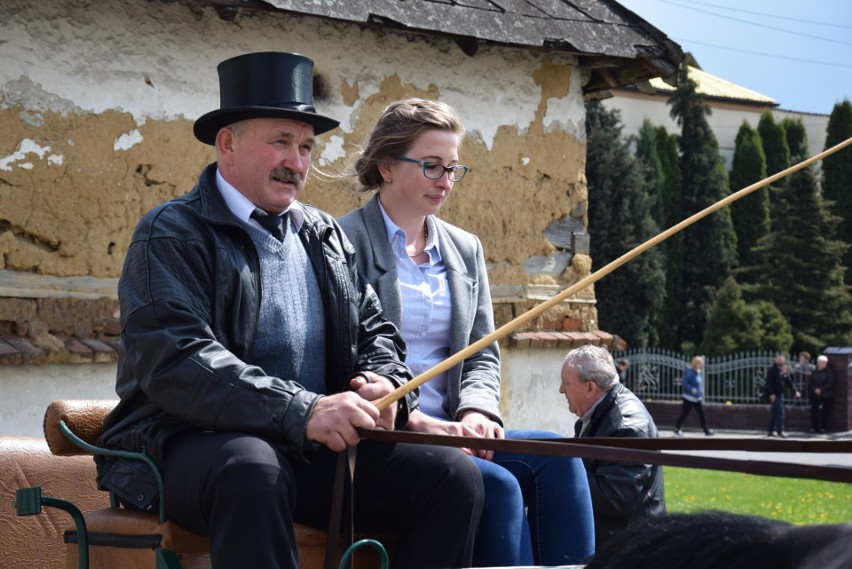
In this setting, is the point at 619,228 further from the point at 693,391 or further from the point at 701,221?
the point at 693,391

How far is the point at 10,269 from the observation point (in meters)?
5.96

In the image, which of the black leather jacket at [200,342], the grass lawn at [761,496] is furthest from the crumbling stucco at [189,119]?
the black leather jacket at [200,342]

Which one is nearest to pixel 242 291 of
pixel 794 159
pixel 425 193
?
pixel 425 193

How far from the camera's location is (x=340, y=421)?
256 cm

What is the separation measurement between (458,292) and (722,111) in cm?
4401

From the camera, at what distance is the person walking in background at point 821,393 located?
22688 mm

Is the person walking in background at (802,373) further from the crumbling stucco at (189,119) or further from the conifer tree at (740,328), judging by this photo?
the crumbling stucco at (189,119)

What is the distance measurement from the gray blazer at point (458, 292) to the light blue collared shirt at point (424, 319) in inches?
1.1

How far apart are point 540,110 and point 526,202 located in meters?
0.65

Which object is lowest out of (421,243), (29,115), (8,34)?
(421,243)

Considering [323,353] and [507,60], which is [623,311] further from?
[323,353]

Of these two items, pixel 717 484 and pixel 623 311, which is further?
pixel 623 311

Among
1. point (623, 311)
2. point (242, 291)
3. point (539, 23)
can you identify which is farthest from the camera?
point (623, 311)

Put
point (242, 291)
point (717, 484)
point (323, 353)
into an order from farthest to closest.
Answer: point (717, 484)
point (323, 353)
point (242, 291)
